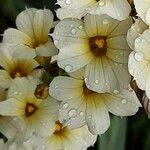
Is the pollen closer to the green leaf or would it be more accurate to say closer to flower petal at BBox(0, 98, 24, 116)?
flower petal at BBox(0, 98, 24, 116)

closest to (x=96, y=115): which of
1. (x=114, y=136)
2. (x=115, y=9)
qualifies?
(x=115, y=9)

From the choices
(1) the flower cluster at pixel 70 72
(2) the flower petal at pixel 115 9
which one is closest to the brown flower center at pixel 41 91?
(1) the flower cluster at pixel 70 72

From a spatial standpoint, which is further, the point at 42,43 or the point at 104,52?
the point at 42,43

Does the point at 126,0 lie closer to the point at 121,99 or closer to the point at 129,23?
the point at 129,23

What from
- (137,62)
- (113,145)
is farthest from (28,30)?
(113,145)

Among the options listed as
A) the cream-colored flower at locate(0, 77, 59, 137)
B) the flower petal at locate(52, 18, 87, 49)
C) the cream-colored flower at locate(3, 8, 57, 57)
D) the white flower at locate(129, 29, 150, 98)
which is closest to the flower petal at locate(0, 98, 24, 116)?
the cream-colored flower at locate(0, 77, 59, 137)

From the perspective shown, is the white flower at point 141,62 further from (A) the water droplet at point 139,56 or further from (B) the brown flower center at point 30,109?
(B) the brown flower center at point 30,109

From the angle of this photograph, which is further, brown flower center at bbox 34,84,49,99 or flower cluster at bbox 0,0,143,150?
brown flower center at bbox 34,84,49,99
